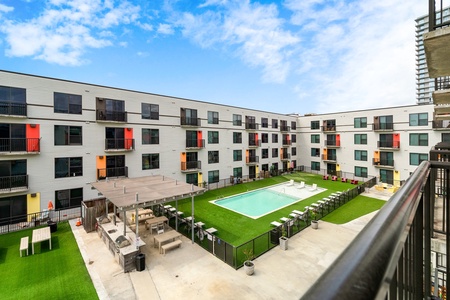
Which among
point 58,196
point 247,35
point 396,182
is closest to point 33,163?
point 58,196

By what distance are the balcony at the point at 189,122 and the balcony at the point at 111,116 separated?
6.48m

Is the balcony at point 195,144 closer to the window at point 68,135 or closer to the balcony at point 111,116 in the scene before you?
the balcony at point 111,116

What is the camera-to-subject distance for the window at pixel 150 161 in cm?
2289

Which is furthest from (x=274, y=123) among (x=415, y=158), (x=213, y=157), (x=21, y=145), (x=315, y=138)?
(x=21, y=145)

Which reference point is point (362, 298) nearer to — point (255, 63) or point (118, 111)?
point (118, 111)

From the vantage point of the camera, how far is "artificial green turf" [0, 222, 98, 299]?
29.9ft

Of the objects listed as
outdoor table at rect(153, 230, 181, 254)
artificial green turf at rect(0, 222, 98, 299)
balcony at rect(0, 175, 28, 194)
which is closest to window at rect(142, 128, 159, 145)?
balcony at rect(0, 175, 28, 194)

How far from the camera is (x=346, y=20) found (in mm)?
12656

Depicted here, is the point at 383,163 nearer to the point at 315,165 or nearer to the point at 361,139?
the point at 361,139

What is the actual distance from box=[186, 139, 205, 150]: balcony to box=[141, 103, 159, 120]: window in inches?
189

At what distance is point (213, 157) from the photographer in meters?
29.0

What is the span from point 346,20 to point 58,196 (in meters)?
24.2

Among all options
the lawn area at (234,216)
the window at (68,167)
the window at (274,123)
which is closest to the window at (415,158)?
the lawn area at (234,216)

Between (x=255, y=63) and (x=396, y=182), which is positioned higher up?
(x=255, y=63)
